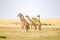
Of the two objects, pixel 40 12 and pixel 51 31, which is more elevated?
pixel 40 12

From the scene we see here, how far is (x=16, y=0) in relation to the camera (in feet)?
4.75

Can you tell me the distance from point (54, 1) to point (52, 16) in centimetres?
15

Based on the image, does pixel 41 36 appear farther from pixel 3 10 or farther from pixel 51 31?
pixel 3 10

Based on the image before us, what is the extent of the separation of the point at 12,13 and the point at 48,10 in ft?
1.19

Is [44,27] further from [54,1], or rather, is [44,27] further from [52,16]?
[54,1]

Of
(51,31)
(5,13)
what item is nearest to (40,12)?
(51,31)

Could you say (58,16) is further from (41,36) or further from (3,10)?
(3,10)

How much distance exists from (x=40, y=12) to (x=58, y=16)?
182mm

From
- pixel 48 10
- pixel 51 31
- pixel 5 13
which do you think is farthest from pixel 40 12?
pixel 5 13

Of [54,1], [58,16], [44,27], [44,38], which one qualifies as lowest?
[44,38]

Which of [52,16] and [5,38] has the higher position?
[52,16]

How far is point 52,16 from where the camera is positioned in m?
1.43

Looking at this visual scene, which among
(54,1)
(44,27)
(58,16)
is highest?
(54,1)

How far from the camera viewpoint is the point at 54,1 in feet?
4.70
